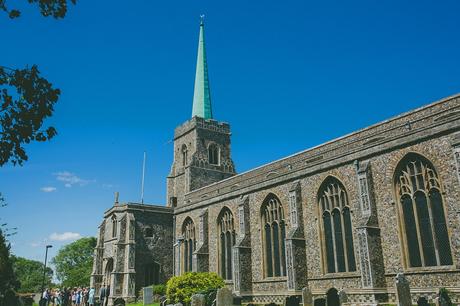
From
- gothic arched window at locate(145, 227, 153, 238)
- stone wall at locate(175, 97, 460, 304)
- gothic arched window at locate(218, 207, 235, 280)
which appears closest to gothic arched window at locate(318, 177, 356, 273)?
stone wall at locate(175, 97, 460, 304)

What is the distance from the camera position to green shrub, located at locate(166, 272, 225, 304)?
74.5 ft

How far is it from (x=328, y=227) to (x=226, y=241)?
9.53 metres

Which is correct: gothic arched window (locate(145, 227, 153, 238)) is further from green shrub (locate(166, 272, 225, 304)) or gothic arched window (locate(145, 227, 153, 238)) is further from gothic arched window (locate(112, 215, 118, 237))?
green shrub (locate(166, 272, 225, 304))

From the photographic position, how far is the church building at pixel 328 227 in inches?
696

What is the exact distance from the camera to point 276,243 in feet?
83.5

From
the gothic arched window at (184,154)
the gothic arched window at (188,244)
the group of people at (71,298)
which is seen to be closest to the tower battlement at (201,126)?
the gothic arched window at (184,154)

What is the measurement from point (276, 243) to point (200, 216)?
26.7 feet

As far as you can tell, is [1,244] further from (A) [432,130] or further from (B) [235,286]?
(A) [432,130]

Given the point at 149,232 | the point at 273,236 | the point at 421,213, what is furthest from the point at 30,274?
the point at 421,213

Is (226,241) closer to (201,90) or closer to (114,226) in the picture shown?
(114,226)

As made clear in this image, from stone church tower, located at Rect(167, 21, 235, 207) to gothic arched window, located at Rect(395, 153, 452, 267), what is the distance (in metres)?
25.9

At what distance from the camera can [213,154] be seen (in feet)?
148

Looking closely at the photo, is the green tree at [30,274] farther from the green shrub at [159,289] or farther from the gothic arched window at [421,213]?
the gothic arched window at [421,213]

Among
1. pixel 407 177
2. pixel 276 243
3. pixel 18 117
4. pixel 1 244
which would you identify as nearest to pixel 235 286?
pixel 276 243
